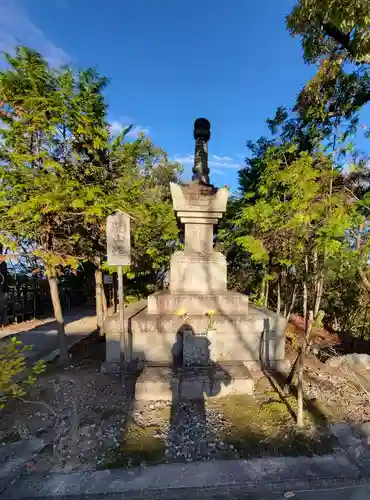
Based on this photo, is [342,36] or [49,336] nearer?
[342,36]

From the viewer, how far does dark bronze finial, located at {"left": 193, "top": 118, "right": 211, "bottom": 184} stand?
6.52 metres

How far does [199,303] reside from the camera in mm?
5363

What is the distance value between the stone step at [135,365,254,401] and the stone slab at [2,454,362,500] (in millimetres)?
1299

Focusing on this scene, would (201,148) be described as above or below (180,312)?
above

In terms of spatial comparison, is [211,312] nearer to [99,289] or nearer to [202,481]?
[202,481]

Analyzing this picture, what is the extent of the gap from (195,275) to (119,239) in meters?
2.40

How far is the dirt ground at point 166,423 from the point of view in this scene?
272cm

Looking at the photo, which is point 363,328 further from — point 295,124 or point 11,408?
point 11,408

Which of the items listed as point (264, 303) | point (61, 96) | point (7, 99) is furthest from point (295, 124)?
point (7, 99)

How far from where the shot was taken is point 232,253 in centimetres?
976

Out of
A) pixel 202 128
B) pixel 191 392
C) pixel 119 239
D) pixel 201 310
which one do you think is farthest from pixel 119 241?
pixel 202 128

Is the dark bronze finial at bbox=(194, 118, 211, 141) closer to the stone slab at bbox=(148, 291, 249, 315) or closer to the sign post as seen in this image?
the sign post

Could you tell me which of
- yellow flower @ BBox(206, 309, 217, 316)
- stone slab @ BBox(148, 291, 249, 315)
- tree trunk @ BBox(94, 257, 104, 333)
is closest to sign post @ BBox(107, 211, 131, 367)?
stone slab @ BBox(148, 291, 249, 315)

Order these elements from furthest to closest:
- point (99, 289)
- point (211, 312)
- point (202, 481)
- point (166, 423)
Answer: point (99, 289), point (211, 312), point (166, 423), point (202, 481)
